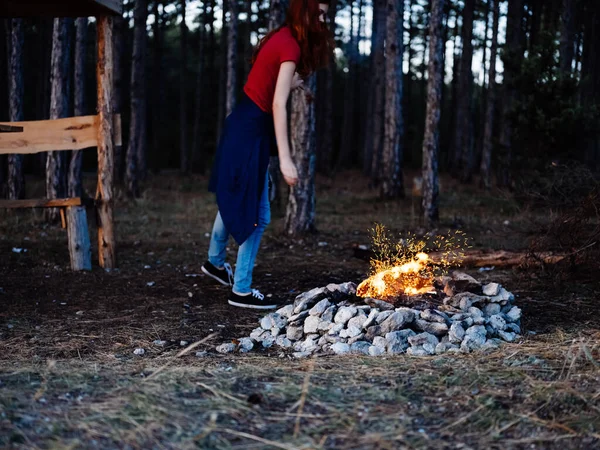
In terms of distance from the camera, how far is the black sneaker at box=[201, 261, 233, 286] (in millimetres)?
6340

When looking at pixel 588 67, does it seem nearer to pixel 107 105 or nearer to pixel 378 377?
pixel 107 105

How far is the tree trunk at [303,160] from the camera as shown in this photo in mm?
9062

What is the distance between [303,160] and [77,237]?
3.35 meters

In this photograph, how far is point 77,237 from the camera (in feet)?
23.3

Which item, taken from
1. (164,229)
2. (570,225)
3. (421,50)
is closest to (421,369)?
(570,225)

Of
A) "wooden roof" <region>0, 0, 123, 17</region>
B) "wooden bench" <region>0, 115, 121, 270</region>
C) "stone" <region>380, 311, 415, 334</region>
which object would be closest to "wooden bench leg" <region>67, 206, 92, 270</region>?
"wooden bench" <region>0, 115, 121, 270</region>

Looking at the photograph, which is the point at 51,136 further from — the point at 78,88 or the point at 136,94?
the point at 136,94

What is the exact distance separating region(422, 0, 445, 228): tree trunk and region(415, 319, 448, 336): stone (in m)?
6.07

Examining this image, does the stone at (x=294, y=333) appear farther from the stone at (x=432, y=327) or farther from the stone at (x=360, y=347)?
the stone at (x=432, y=327)

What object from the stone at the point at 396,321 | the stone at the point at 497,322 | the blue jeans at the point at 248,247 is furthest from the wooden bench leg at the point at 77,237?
the stone at the point at 497,322

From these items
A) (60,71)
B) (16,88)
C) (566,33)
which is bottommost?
(16,88)

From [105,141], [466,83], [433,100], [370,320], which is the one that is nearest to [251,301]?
[370,320]

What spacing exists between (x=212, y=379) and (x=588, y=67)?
23.0 m

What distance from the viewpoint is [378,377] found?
11.9ft
